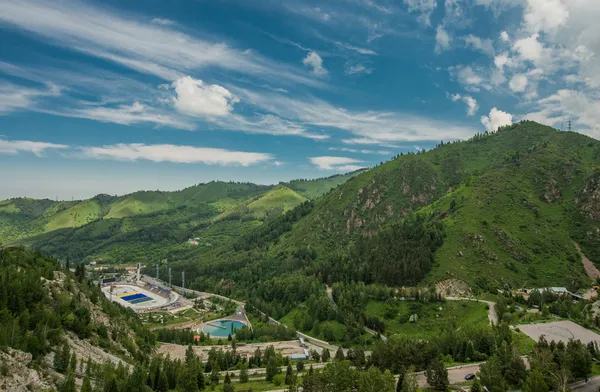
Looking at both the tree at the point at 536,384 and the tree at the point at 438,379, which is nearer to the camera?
the tree at the point at 536,384

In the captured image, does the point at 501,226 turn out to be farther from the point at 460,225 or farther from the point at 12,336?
the point at 12,336

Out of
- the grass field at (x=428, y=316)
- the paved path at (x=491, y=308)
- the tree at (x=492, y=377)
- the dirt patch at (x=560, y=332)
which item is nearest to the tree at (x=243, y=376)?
the tree at (x=492, y=377)

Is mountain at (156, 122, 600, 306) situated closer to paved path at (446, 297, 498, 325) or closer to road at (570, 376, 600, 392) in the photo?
paved path at (446, 297, 498, 325)

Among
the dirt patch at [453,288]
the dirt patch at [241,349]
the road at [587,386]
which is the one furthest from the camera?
the dirt patch at [453,288]

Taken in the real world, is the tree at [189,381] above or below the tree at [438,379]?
below

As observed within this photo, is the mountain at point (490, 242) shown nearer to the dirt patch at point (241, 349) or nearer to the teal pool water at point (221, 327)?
the teal pool water at point (221, 327)

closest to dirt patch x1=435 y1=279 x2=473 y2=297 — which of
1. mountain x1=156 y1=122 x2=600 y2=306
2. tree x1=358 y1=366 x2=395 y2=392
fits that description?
mountain x1=156 y1=122 x2=600 y2=306
